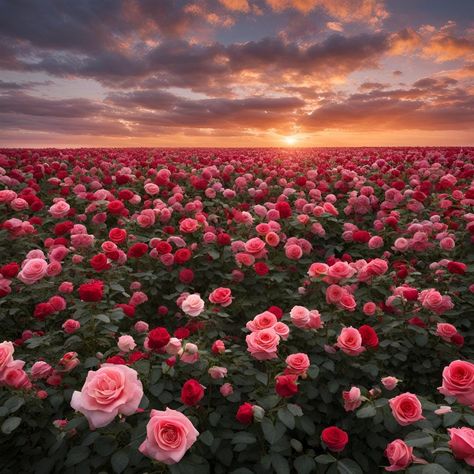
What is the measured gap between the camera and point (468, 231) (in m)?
4.59

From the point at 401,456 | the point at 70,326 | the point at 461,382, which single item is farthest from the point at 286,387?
the point at 70,326

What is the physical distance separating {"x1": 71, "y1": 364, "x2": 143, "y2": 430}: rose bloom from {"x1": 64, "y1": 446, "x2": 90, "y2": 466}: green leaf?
1.31ft

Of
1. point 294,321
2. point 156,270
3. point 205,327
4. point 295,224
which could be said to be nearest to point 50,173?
point 156,270

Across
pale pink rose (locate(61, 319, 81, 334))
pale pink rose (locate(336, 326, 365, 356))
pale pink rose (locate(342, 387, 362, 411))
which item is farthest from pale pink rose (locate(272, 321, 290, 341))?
pale pink rose (locate(61, 319, 81, 334))

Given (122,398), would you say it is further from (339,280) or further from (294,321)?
(339,280)

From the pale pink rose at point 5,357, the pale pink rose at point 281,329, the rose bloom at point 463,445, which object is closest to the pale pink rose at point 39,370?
the pale pink rose at point 5,357

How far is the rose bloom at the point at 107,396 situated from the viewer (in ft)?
5.27

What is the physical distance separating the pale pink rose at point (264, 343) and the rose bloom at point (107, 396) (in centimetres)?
74

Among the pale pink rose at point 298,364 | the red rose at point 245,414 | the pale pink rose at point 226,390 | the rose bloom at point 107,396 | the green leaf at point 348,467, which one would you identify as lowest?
the green leaf at point 348,467

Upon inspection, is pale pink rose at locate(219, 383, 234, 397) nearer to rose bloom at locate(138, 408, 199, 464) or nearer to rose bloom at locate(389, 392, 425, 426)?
rose bloom at locate(138, 408, 199, 464)

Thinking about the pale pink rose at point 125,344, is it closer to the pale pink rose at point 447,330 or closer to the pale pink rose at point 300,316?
the pale pink rose at point 300,316

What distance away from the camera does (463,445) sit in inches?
62.2

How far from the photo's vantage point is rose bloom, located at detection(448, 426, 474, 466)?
1.57 metres

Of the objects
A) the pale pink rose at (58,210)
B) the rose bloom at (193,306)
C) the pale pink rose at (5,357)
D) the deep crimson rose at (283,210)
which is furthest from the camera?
the deep crimson rose at (283,210)
